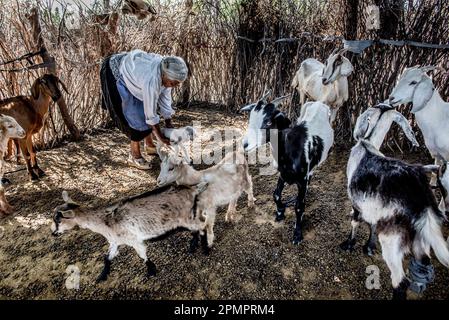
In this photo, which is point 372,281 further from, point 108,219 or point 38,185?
point 38,185

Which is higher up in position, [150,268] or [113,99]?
[113,99]

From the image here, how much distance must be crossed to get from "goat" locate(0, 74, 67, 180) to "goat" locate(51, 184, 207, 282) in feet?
6.53

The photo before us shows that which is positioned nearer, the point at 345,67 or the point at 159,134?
the point at 159,134

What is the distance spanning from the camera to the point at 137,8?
16.1ft

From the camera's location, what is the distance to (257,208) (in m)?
3.51

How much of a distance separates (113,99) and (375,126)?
3054mm

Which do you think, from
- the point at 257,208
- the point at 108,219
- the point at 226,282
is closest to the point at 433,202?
the point at 226,282

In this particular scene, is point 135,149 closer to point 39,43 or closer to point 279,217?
point 39,43

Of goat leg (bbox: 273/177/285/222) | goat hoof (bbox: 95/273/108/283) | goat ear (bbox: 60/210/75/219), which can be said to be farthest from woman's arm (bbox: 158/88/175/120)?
goat hoof (bbox: 95/273/108/283)

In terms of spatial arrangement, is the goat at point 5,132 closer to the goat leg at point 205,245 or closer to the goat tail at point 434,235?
the goat leg at point 205,245

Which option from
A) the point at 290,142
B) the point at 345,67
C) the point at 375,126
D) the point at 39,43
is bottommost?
the point at 290,142

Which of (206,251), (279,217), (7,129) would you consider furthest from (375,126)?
(7,129)

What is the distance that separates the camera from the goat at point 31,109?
3.84 m

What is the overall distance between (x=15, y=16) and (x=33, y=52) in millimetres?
563
